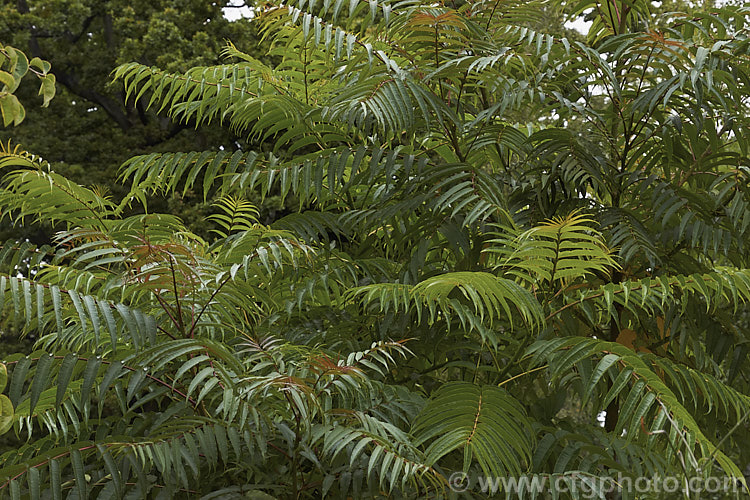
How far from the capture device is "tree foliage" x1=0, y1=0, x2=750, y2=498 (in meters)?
1.43

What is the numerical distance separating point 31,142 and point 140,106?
1.52 meters

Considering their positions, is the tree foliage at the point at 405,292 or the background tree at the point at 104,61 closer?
the tree foliage at the point at 405,292

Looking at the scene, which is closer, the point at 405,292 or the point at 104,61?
the point at 405,292

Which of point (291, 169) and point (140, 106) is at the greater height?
point (291, 169)

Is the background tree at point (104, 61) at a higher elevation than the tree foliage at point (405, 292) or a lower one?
lower

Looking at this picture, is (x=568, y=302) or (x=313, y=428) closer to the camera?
(x=313, y=428)

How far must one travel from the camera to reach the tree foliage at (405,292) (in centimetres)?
143

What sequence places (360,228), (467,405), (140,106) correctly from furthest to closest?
(140,106)
(360,228)
(467,405)

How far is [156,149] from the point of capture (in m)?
9.19

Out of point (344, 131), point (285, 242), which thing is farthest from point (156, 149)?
point (285, 242)

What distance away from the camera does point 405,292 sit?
1577 mm

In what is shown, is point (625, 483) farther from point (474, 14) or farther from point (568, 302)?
point (474, 14)

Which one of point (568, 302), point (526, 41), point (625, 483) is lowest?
point (625, 483)

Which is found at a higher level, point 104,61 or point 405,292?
point 405,292
